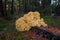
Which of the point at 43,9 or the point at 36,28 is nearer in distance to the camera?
the point at 36,28

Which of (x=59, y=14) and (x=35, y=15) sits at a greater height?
(x=35, y=15)

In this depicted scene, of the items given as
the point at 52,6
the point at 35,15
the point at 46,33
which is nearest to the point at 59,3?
the point at 52,6

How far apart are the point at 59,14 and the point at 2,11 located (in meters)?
3.85

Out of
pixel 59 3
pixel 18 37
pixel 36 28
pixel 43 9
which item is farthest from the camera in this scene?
pixel 59 3

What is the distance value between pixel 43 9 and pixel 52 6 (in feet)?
2.31

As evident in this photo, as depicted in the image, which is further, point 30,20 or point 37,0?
point 37,0

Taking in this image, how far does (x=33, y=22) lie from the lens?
9.12 meters

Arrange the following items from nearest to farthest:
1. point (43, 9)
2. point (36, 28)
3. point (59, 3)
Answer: point (36, 28) < point (43, 9) < point (59, 3)

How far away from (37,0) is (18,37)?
9.65 meters

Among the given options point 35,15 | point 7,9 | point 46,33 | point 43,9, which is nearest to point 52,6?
point 43,9

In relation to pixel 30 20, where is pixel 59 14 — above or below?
below

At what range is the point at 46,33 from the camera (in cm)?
822

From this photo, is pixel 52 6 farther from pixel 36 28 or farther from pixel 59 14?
pixel 36 28

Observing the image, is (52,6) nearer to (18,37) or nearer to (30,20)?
(30,20)
